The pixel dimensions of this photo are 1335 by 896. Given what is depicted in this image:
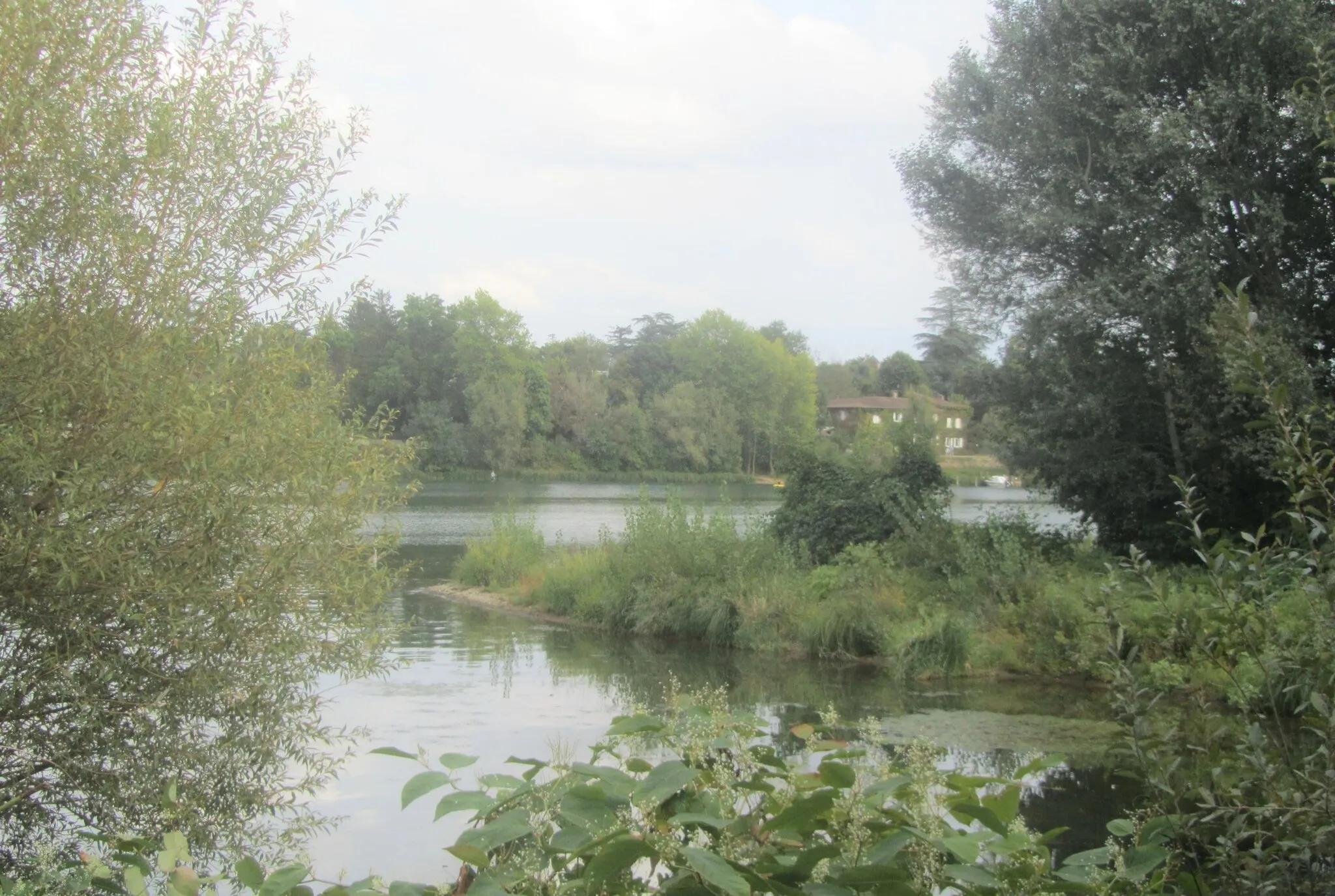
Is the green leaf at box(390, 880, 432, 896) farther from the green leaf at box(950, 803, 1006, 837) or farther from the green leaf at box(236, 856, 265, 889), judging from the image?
the green leaf at box(950, 803, 1006, 837)

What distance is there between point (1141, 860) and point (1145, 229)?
48.1 feet

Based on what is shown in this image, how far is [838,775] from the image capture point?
2896mm

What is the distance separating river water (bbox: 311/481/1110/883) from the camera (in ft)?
25.3

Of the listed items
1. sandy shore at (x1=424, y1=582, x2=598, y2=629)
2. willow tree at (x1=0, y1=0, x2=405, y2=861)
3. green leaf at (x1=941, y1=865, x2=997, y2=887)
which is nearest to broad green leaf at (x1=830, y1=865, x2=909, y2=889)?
green leaf at (x1=941, y1=865, x2=997, y2=887)

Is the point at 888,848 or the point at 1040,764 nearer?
the point at 888,848

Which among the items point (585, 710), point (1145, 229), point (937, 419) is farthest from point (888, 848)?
point (937, 419)

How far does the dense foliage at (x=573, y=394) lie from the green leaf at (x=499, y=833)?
40.9m

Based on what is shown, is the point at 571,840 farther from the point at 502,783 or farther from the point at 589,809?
the point at 502,783

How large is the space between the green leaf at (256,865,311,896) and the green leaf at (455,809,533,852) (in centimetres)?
39

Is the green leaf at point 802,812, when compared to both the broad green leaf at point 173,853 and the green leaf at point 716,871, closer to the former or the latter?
the green leaf at point 716,871

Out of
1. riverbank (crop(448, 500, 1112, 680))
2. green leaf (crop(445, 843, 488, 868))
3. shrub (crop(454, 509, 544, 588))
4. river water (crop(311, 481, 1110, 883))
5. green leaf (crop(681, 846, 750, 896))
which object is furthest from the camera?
shrub (crop(454, 509, 544, 588))

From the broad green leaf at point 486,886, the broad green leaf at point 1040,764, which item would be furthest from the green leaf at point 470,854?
the broad green leaf at point 1040,764

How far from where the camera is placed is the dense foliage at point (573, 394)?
55000 mm

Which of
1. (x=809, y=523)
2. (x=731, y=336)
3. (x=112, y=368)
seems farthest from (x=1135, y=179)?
(x=731, y=336)
